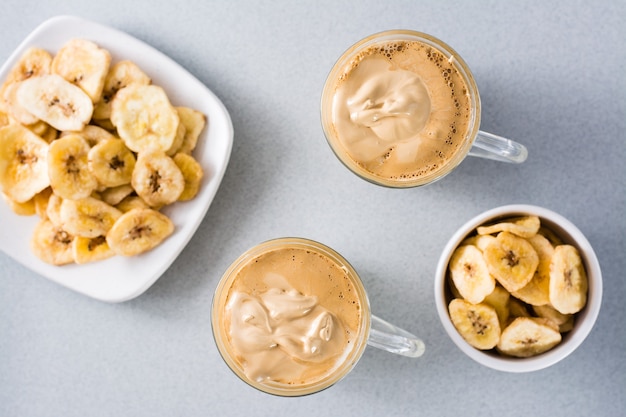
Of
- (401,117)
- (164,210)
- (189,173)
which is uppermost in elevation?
(401,117)

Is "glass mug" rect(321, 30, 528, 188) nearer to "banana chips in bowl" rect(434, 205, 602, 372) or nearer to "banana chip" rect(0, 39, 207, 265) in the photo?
"banana chips in bowl" rect(434, 205, 602, 372)

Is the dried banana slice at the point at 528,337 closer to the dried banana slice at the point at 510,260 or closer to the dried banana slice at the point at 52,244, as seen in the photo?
the dried banana slice at the point at 510,260

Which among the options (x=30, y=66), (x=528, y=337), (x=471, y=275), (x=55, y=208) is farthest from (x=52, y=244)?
(x=528, y=337)

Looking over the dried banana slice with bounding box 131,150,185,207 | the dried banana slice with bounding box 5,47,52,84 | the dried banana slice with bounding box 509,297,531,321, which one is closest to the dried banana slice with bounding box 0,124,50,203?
the dried banana slice with bounding box 5,47,52,84

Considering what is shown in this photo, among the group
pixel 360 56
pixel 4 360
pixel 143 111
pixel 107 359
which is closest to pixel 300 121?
pixel 360 56

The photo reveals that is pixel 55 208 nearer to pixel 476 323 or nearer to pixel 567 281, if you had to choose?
pixel 476 323

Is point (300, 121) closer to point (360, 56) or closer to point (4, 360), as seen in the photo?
point (360, 56)

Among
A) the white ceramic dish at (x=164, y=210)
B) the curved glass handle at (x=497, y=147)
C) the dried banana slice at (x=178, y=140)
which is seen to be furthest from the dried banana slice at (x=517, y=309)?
the dried banana slice at (x=178, y=140)
